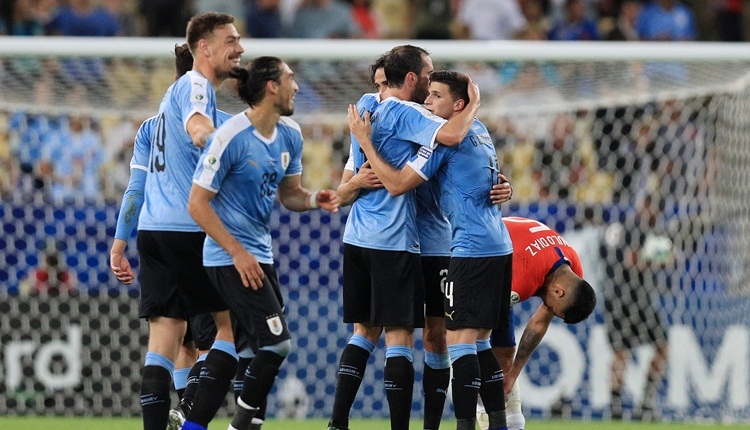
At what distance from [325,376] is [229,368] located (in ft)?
13.3

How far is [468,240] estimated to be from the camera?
6.00m

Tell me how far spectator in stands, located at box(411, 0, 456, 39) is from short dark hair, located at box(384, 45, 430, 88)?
667 cm

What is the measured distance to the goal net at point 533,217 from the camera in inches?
365

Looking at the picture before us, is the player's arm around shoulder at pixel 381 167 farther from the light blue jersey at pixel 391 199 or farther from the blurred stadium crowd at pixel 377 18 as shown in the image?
the blurred stadium crowd at pixel 377 18

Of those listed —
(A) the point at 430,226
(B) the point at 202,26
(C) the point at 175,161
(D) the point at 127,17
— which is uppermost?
(D) the point at 127,17

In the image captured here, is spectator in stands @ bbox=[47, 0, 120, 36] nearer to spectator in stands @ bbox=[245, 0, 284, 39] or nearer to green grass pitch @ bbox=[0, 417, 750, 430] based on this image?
spectator in stands @ bbox=[245, 0, 284, 39]

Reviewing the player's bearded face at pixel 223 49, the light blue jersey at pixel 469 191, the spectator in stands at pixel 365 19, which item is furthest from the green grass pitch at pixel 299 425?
the spectator in stands at pixel 365 19

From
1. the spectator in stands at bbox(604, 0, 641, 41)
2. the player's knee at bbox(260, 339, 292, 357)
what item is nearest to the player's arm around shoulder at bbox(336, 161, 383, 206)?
the player's knee at bbox(260, 339, 292, 357)

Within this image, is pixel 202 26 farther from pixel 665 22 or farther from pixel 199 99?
pixel 665 22

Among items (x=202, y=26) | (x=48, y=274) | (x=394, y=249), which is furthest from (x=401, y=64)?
(x=48, y=274)

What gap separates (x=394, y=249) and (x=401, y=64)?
994 mm

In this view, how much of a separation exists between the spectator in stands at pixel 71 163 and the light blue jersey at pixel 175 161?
4052mm

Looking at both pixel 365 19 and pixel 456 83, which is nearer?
pixel 456 83

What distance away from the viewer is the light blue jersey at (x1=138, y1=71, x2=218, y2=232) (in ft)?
18.5
